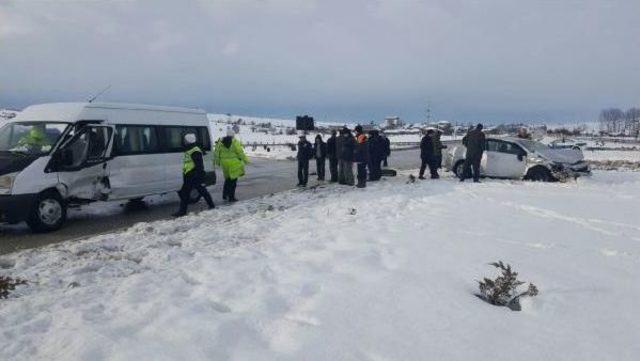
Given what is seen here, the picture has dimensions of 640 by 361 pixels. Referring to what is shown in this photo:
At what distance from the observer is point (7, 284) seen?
4.89m

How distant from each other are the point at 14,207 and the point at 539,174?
1355cm

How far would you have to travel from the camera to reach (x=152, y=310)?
4.07 metres

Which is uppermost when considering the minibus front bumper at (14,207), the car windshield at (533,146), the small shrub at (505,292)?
the car windshield at (533,146)

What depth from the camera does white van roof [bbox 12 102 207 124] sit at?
955 cm

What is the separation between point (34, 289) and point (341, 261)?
317 cm

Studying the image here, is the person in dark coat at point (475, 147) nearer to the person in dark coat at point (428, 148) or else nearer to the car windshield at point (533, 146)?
the person in dark coat at point (428, 148)

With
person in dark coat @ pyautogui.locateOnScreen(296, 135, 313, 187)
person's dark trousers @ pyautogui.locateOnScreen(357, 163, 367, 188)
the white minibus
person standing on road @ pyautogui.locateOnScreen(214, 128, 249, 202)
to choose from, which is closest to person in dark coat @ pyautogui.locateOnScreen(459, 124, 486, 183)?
person's dark trousers @ pyautogui.locateOnScreen(357, 163, 367, 188)

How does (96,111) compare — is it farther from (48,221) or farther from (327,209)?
(327,209)

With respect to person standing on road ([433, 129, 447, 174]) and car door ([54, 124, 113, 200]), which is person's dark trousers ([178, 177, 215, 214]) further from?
person standing on road ([433, 129, 447, 174])

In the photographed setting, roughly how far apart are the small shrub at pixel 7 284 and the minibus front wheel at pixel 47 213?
3.86 metres

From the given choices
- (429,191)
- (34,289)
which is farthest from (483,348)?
(429,191)

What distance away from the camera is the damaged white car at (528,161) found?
14.8 m

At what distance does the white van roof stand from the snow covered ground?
3.02 metres

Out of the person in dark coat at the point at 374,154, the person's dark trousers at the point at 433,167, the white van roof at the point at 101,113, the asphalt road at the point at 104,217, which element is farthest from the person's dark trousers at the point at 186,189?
the person's dark trousers at the point at 433,167
